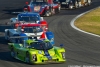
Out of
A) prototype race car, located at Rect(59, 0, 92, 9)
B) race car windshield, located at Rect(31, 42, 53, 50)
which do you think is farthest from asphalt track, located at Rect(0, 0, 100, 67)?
prototype race car, located at Rect(59, 0, 92, 9)

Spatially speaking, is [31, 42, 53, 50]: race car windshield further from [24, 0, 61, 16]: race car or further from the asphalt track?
[24, 0, 61, 16]: race car

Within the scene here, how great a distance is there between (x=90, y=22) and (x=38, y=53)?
2123cm

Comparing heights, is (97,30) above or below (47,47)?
below

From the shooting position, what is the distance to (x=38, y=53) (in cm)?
2256

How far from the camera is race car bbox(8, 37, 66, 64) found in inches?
879

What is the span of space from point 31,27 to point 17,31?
1254 mm

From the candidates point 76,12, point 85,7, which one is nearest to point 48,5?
point 76,12

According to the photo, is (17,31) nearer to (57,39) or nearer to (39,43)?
(57,39)

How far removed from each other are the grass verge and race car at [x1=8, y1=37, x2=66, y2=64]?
1249 cm

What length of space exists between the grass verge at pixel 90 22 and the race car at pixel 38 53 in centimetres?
1249

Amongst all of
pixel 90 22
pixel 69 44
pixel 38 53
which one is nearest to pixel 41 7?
pixel 90 22

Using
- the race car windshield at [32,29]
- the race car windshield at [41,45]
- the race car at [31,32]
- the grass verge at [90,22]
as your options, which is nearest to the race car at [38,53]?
the race car windshield at [41,45]

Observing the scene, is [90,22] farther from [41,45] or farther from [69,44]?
[41,45]

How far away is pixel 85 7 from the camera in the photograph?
197ft
